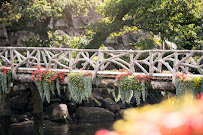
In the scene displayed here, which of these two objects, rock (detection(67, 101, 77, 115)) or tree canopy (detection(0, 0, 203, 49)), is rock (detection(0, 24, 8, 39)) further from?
rock (detection(67, 101, 77, 115))

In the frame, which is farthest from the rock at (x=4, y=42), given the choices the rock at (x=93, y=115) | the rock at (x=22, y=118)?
the rock at (x=93, y=115)

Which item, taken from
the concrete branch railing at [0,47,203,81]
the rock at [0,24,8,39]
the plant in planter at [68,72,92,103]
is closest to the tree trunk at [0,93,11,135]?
the concrete branch railing at [0,47,203,81]

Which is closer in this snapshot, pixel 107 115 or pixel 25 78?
pixel 25 78

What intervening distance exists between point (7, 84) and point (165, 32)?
10402 millimetres

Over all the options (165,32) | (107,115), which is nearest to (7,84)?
(107,115)

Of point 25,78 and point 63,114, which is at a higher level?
point 25,78

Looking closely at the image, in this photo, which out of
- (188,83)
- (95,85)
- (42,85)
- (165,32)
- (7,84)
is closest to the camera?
(188,83)

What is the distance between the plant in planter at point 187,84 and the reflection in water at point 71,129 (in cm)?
665

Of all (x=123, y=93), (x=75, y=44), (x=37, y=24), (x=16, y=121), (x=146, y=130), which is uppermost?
(x=37, y=24)

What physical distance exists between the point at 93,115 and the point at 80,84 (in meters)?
6.86

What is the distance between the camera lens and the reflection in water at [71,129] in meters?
14.9

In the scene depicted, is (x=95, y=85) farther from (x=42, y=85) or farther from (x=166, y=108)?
(x=166, y=108)

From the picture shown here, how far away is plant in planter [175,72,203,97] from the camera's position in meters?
9.33

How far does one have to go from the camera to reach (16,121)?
17.5m
